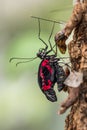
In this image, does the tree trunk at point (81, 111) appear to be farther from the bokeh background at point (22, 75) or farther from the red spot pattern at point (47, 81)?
the bokeh background at point (22, 75)

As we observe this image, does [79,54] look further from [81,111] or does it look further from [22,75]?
[22,75]

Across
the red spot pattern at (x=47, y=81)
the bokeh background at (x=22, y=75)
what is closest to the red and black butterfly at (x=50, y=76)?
the red spot pattern at (x=47, y=81)

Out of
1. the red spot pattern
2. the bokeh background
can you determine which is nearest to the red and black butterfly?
the red spot pattern

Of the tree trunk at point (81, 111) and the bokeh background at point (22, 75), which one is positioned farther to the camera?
the bokeh background at point (22, 75)

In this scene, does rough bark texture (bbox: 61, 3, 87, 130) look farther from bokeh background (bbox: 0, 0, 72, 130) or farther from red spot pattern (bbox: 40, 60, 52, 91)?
bokeh background (bbox: 0, 0, 72, 130)

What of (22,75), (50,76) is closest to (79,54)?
(50,76)

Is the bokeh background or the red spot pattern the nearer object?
the red spot pattern

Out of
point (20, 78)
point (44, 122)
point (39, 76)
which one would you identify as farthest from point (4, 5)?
point (39, 76)

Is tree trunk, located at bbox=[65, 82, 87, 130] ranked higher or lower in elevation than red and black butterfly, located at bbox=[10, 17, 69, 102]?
lower
